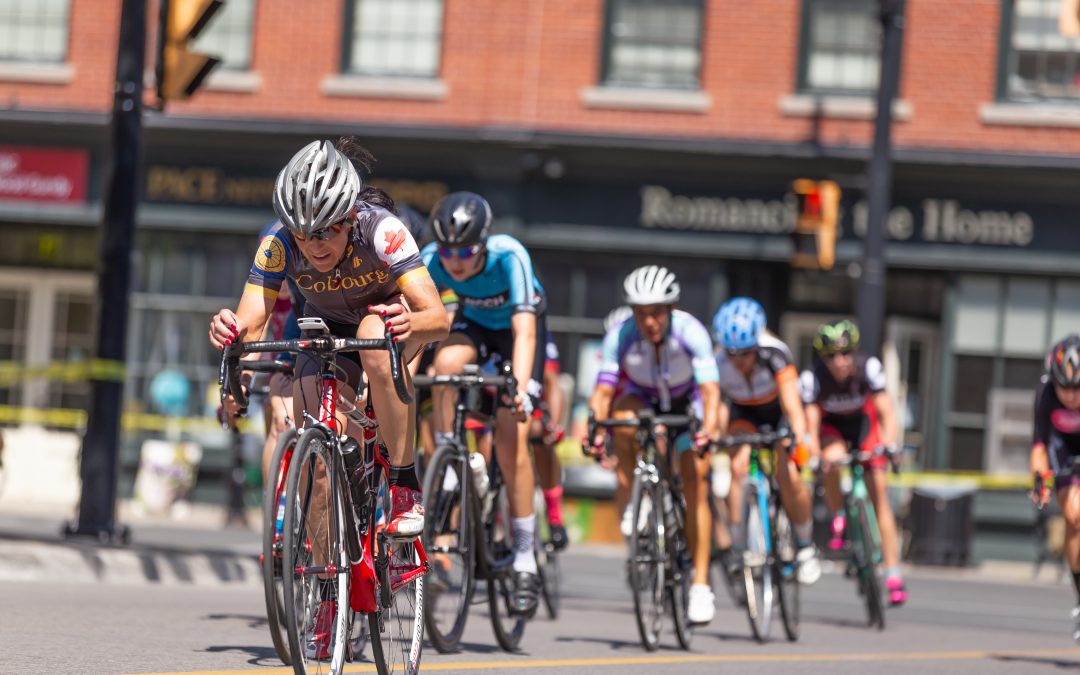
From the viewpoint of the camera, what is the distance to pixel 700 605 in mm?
10188

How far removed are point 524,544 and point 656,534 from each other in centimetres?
97

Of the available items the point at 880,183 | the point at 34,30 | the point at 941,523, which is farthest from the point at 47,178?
the point at 941,523

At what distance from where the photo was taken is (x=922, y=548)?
20.5 meters

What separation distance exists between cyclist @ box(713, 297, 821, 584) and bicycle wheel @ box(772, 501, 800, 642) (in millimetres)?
100

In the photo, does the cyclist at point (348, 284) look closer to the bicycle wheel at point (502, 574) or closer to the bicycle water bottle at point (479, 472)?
the bicycle water bottle at point (479, 472)

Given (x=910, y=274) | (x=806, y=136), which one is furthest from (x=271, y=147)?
(x=910, y=274)

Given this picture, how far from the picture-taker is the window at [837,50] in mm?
22469

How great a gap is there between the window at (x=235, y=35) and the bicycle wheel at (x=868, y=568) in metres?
13.1

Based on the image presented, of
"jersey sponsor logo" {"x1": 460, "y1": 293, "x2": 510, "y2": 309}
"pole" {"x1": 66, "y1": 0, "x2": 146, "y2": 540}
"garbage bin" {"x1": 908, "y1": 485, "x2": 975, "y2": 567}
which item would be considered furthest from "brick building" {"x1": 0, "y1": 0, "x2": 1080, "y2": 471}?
"jersey sponsor logo" {"x1": 460, "y1": 293, "x2": 510, "y2": 309}

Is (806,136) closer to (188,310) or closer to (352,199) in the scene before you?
(188,310)

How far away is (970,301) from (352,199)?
17022 mm

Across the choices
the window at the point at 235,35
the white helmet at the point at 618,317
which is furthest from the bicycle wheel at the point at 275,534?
the window at the point at 235,35

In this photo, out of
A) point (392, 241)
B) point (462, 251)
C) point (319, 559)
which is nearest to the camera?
point (319, 559)

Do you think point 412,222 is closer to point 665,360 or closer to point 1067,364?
point 665,360
